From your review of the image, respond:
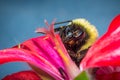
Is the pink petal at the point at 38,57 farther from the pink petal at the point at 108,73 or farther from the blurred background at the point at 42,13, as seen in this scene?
the blurred background at the point at 42,13

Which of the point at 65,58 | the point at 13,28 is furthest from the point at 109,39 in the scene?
the point at 13,28

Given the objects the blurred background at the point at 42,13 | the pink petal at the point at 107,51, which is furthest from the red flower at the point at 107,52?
the blurred background at the point at 42,13

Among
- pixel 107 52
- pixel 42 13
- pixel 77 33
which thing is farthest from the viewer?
pixel 42 13

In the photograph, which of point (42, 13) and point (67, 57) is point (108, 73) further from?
point (42, 13)

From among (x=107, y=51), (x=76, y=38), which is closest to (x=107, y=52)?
(x=107, y=51)

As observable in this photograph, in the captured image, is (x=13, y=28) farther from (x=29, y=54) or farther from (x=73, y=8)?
(x=29, y=54)

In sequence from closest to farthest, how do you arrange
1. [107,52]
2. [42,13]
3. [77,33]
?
[107,52] → [77,33] → [42,13]
